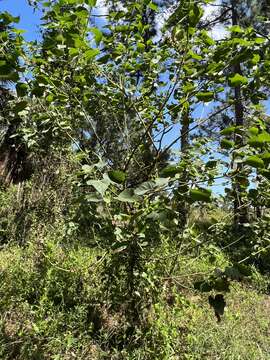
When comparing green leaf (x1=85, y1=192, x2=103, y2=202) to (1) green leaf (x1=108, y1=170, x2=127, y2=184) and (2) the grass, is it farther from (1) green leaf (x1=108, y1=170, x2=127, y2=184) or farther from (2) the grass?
(2) the grass

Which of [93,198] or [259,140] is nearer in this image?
[259,140]

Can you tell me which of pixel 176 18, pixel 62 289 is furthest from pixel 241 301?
pixel 176 18

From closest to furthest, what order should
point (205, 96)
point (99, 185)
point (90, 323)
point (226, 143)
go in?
point (99, 185), point (226, 143), point (205, 96), point (90, 323)

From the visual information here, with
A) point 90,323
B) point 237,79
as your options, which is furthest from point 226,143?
point 90,323

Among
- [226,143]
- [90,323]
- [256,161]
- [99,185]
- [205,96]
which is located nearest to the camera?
[99,185]

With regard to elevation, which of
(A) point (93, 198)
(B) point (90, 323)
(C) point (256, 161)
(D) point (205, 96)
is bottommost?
(B) point (90, 323)

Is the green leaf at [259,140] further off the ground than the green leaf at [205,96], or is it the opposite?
the green leaf at [205,96]

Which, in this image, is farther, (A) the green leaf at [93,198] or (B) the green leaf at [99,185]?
(A) the green leaf at [93,198]

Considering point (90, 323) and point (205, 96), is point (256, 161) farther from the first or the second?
point (90, 323)

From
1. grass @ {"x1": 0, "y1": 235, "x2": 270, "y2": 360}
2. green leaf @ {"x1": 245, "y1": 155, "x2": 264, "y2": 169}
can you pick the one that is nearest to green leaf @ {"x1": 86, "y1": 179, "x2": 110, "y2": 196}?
green leaf @ {"x1": 245, "y1": 155, "x2": 264, "y2": 169}

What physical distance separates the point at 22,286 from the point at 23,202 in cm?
241

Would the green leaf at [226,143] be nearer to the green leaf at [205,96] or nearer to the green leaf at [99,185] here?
the green leaf at [205,96]

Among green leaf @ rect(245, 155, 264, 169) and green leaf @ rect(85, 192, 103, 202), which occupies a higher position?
green leaf @ rect(245, 155, 264, 169)

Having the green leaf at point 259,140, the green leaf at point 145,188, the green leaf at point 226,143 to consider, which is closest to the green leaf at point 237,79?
the green leaf at point 226,143
